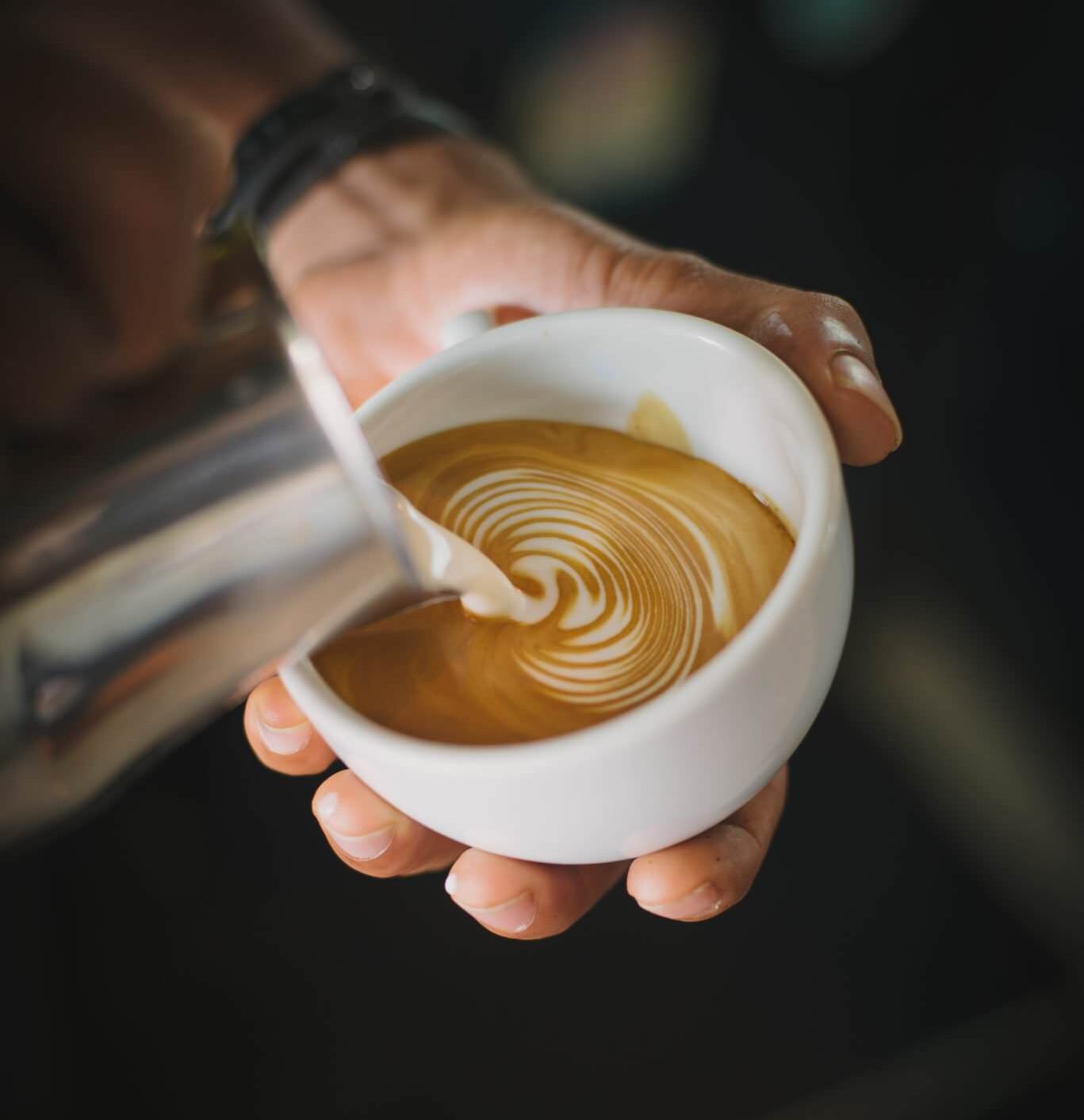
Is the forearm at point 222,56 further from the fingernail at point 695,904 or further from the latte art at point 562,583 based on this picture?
the fingernail at point 695,904

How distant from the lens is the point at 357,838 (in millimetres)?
868

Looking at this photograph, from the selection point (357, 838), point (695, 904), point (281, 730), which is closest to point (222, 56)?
point (281, 730)

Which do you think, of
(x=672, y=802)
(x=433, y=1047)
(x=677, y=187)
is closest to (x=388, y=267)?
(x=677, y=187)

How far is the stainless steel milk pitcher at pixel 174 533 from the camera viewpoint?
0.47 m

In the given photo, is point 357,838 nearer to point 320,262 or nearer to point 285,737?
point 285,737

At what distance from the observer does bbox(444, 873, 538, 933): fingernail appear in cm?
84

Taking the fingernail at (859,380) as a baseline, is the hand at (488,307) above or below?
below

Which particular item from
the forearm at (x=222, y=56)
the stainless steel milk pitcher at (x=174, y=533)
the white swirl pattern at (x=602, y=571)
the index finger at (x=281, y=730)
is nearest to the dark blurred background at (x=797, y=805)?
the forearm at (x=222, y=56)

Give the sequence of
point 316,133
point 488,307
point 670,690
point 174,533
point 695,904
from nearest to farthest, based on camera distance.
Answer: point 174,533
point 670,690
point 695,904
point 488,307
point 316,133

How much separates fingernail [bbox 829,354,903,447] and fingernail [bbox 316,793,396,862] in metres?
0.50

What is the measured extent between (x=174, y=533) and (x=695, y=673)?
0.36 m

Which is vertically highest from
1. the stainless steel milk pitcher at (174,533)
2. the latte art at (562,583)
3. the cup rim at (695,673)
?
the stainless steel milk pitcher at (174,533)

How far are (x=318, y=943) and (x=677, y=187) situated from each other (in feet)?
4.18

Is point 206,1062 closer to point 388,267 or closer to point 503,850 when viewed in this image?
point 503,850
